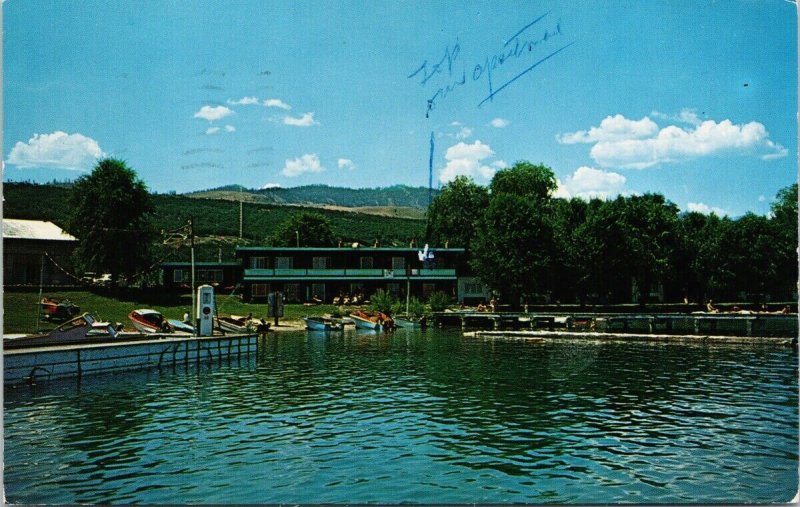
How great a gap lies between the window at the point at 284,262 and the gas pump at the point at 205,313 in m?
40.5

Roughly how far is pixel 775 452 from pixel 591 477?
539cm

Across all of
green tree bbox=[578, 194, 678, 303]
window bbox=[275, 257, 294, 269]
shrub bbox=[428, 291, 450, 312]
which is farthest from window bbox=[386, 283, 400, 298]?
green tree bbox=[578, 194, 678, 303]

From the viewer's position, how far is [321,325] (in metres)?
62.0

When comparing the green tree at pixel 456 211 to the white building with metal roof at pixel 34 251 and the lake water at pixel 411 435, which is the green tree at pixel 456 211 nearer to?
the white building with metal roof at pixel 34 251

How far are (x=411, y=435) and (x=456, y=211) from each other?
3571 inches

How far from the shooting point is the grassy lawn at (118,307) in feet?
171

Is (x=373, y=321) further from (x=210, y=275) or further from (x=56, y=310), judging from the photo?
(x=210, y=275)

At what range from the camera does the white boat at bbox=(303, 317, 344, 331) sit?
62.0 metres

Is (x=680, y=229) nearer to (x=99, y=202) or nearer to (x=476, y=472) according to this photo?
(x=99, y=202)

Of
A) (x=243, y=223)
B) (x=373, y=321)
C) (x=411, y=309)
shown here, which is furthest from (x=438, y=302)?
(x=243, y=223)

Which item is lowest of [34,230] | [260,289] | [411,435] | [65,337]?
[411,435]

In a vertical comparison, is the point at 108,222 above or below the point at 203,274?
above

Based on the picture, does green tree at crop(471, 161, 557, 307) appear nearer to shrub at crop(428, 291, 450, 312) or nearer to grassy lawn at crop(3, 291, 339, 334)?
shrub at crop(428, 291, 450, 312)

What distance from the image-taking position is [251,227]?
150000mm
